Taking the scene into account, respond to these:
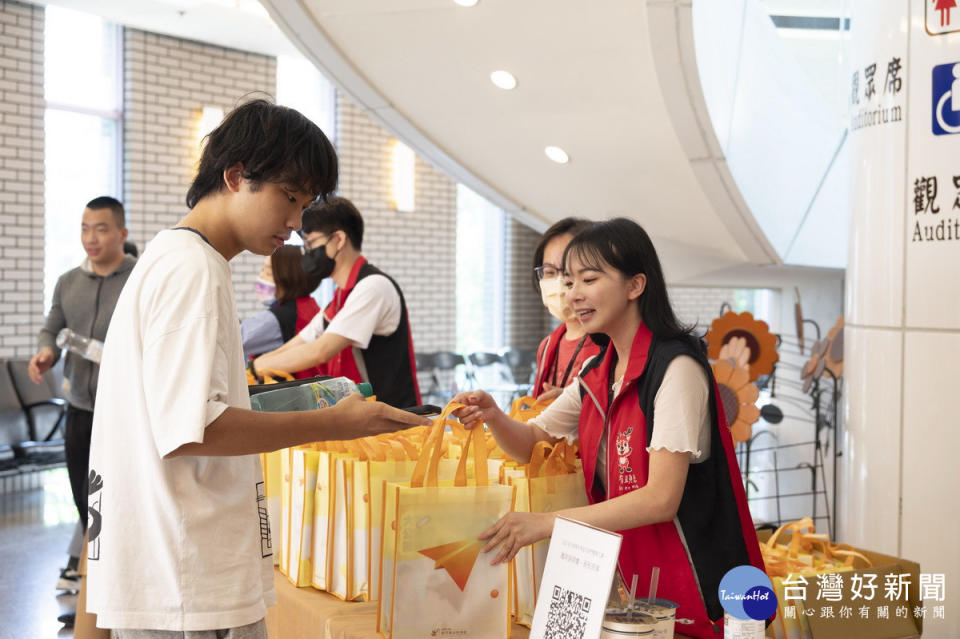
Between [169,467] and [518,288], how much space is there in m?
11.1

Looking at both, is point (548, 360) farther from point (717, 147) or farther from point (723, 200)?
point (723, 200)

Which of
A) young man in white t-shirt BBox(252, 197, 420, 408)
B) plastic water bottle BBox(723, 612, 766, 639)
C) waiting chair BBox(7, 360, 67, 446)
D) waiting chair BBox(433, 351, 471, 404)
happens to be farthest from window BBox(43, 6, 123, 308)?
plastic water bottle BBox(723, 612, 766, 639)

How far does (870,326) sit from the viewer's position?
3.24 m

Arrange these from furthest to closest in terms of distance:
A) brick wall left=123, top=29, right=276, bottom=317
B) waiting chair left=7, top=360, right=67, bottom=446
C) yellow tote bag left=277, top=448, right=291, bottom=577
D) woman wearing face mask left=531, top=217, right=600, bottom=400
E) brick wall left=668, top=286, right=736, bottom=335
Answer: brick wall left=668, top=286, right=736, bottom=335, brick wall left=123, top=29, right=276, bottom=317, waiting chair left=7, top=360, right=67, bottom=446, woman wearing face mask left=531, top=217, right=600, bottom=400, yellow tote bag left=277, top=448, right=291, bottom=577

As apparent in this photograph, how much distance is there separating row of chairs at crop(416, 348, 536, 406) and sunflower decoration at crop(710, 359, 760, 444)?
6627mm

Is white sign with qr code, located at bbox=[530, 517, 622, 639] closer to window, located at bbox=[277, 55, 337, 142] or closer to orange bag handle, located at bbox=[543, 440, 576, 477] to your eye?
orange bag handle, located at bbox=[543, 440, 576, 477]

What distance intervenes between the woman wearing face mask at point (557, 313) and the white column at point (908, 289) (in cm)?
112

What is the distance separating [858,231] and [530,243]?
9.27m

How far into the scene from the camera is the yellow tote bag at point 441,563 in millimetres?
Result: 1609

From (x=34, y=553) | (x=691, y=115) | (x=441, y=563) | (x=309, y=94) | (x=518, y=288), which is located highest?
(x=309, y=94)

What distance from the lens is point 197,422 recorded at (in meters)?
1.25

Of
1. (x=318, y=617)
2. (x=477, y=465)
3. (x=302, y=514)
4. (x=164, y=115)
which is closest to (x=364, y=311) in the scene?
(x=302, y=514)

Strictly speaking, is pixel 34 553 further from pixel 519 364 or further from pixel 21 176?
pixel 519 364

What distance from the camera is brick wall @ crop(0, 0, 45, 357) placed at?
7.79 meters
